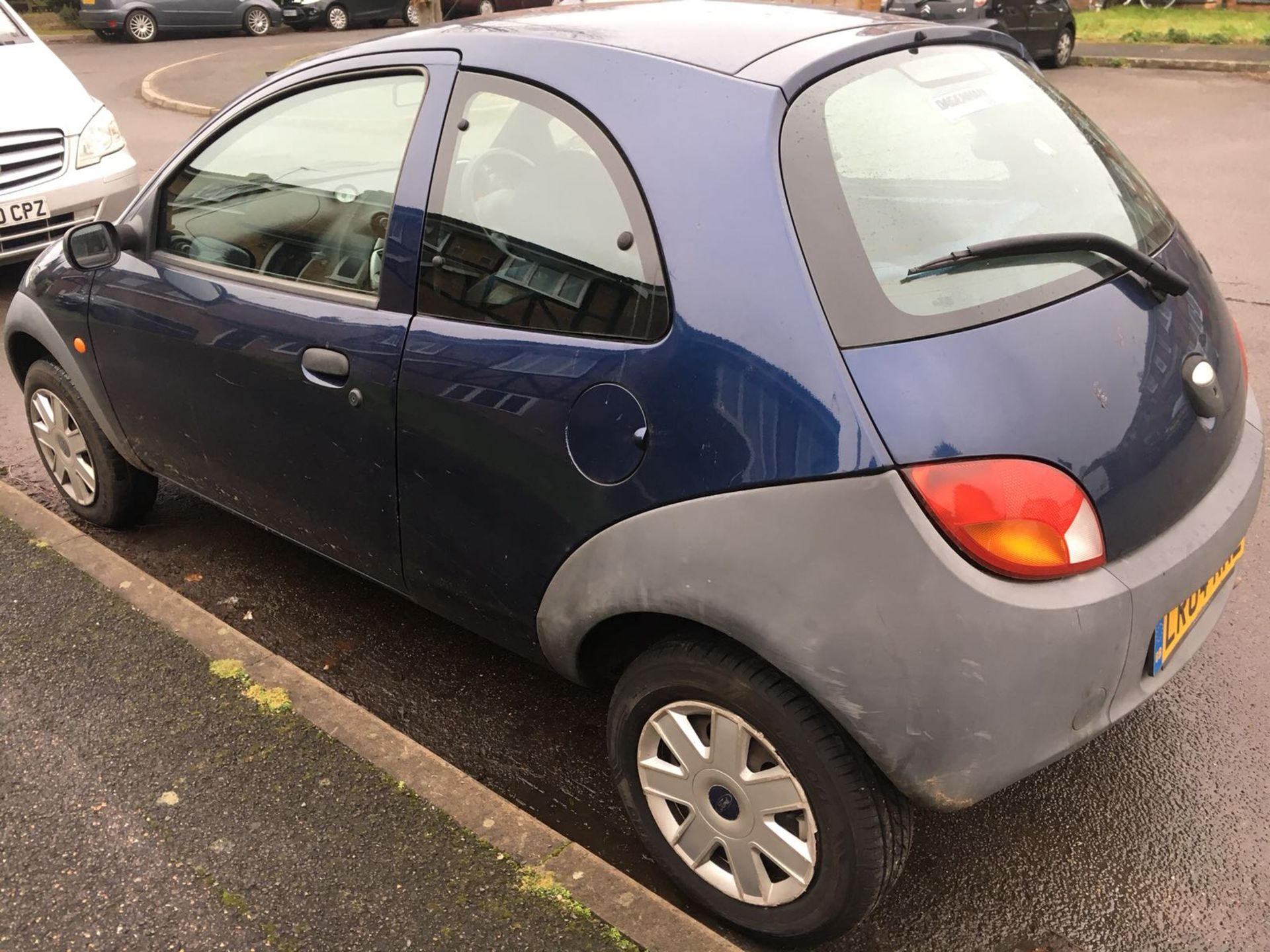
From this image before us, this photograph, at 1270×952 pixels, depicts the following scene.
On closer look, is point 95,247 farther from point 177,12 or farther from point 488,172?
point 177,12

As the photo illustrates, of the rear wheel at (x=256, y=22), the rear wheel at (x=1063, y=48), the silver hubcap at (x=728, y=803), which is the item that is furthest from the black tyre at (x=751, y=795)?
the rear wheel at (x=256, y=22)

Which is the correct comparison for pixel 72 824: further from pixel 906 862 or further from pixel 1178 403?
pixel 1178 403

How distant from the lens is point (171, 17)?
21.8 meters

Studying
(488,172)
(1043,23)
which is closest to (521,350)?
(488,172)

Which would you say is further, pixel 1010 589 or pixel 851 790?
pixel 851 790

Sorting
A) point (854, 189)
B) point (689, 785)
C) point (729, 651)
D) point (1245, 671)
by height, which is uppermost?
point (854, 189)

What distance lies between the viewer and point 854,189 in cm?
210

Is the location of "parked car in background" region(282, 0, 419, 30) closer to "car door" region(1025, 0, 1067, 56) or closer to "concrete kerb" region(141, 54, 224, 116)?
"concrete kerb" region(141, 54, 224, 116)

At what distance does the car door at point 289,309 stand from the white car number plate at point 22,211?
145 inches

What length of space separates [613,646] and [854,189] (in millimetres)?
1103

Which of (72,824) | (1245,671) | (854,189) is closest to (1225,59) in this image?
(1245,671)

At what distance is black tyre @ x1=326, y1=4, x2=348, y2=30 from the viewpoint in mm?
23125

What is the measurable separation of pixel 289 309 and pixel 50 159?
16.2 ft

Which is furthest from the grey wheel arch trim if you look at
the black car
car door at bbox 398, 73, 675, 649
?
the black car
